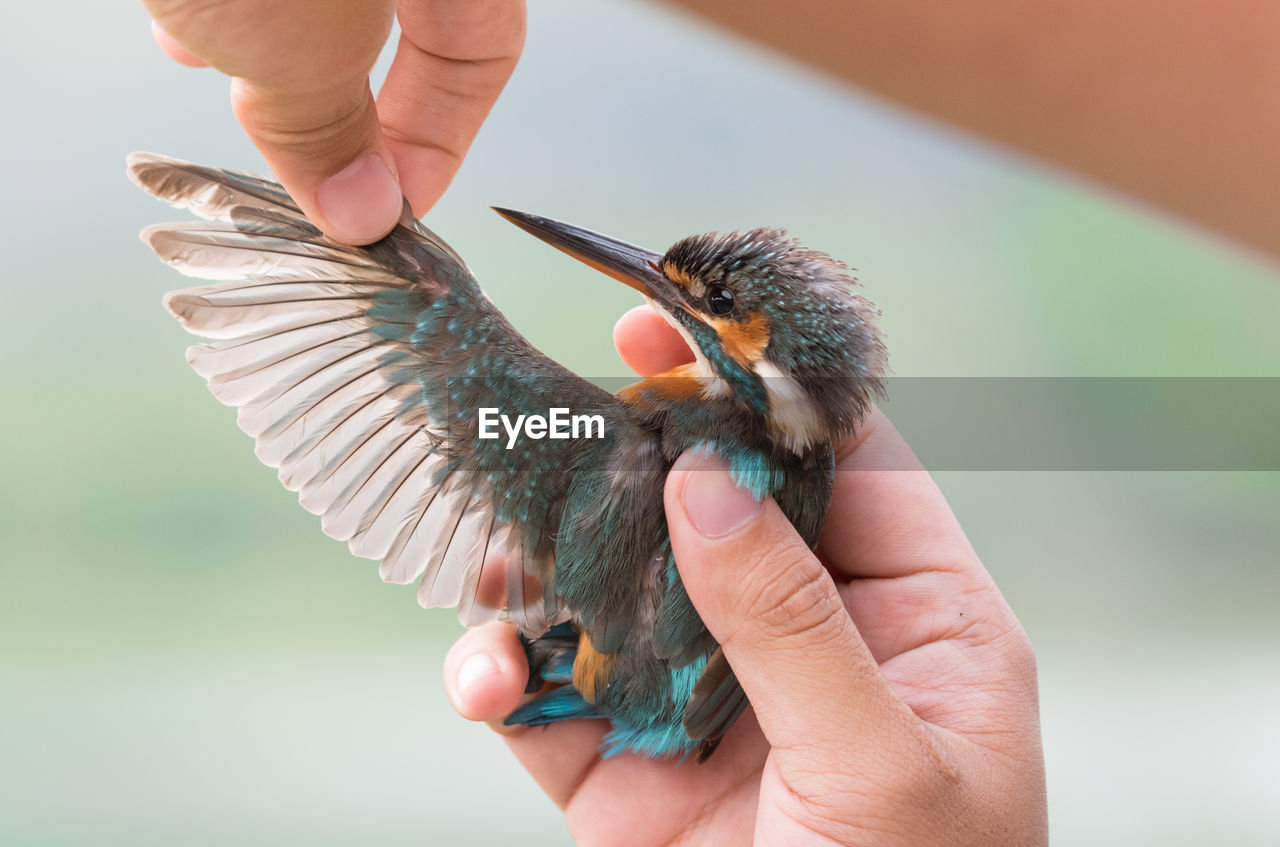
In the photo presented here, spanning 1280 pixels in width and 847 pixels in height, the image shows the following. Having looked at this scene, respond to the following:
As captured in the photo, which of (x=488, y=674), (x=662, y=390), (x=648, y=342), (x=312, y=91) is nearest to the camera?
(x=312, y=91)

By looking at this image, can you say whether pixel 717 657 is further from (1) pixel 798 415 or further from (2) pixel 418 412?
(2) pixel 418 412

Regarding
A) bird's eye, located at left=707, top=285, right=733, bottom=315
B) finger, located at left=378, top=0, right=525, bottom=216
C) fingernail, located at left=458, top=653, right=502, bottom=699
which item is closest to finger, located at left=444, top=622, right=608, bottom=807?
fingernail, located at left=458, top=653, right=502, bottom=699

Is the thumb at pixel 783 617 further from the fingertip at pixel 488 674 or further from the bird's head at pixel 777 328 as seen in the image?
the fingertip at pixel 488 674

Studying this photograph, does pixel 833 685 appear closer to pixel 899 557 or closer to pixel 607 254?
pixel 899 557

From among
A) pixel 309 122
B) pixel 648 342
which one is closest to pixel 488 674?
pixel 648 342

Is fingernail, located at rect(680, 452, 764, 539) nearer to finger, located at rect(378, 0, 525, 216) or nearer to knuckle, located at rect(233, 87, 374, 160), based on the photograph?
knuckle, located at rect(233, 87, 374, 160)

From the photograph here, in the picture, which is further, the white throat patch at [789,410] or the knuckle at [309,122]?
the white throat patch at [789,410]

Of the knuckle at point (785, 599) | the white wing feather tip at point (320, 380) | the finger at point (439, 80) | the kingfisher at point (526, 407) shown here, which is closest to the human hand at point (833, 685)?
the knuckle at point (785, 599)
